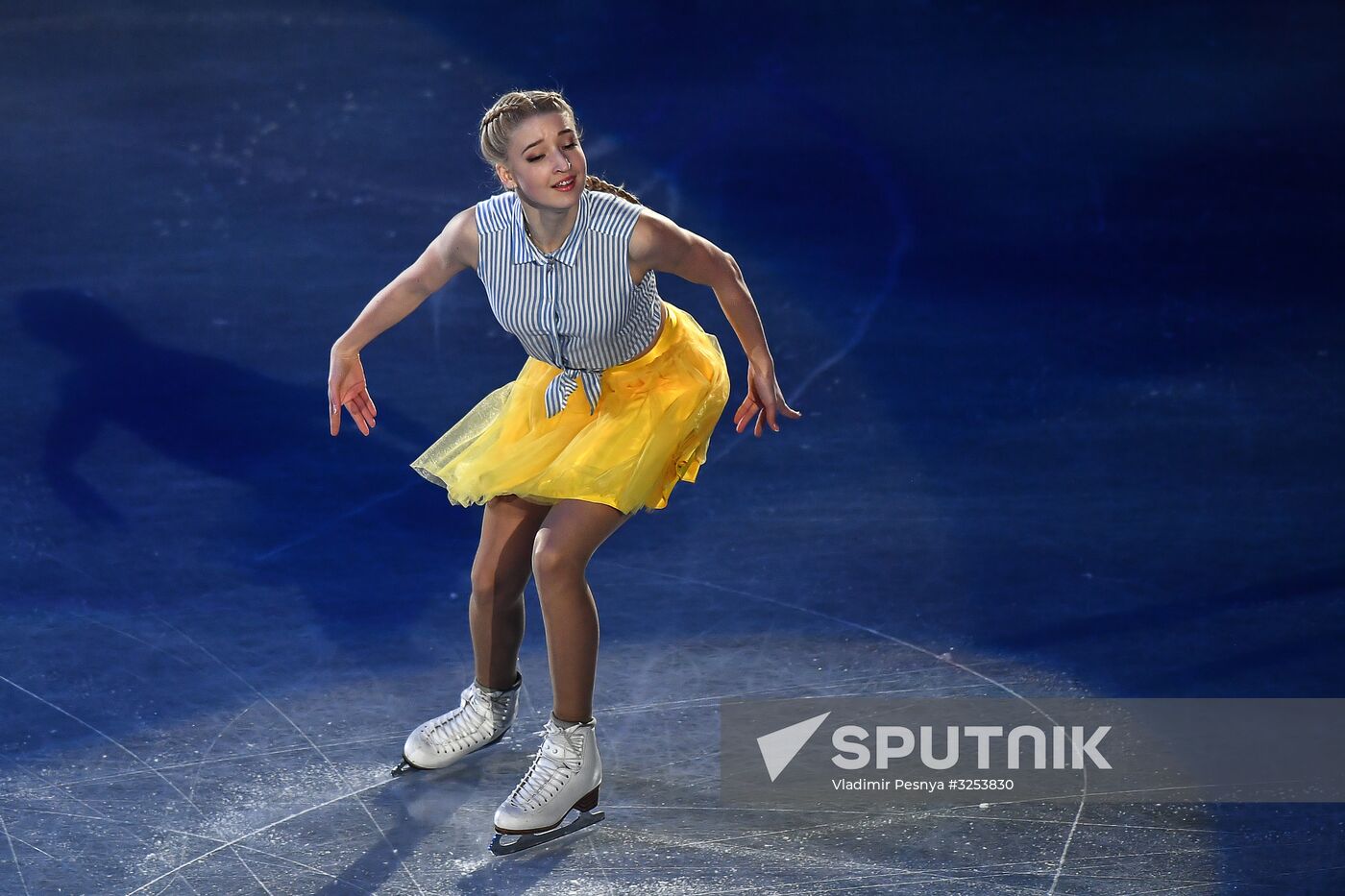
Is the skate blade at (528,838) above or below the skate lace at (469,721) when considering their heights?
below

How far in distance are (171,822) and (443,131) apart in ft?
11.9

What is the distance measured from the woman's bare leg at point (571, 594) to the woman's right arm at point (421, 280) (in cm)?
51

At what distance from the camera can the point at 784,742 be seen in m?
3.52

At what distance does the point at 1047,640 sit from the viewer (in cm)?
395

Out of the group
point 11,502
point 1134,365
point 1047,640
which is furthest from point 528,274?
point 1134,365

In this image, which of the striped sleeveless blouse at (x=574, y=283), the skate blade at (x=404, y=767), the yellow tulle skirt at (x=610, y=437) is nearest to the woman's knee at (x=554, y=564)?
the yellow tulle skirt at (x=610, y=437)

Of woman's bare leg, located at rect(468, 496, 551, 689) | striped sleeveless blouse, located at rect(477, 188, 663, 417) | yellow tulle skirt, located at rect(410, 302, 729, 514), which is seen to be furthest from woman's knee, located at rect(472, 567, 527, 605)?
striped sleeveless blouse, located at rect(477, 188, 663, 417)

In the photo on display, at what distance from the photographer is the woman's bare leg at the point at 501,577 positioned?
3455 mm

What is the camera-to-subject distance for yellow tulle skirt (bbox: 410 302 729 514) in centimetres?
328

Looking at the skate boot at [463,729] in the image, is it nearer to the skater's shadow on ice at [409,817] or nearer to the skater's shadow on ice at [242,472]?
the skater's shadow on ice at [409,817]

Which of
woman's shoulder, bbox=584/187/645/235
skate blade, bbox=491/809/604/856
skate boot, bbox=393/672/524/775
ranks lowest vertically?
skate blade, bbox=491/809/604/856

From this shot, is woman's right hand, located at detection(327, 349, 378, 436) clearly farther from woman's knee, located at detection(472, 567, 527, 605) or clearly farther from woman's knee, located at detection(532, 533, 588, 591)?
woman's knee, located at detection(532, 533, 588, 591)

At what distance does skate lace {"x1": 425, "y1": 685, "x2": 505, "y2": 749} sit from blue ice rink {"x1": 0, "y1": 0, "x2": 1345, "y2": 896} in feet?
0.20

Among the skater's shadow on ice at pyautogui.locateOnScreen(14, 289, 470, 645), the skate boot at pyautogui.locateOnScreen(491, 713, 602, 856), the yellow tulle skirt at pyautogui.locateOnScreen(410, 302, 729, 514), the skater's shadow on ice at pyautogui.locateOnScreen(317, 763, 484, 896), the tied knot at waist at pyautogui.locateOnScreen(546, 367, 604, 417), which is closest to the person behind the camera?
the skater's shadow on ice at pyautogui.locateOnScreen(317, 763, 484, 896)
